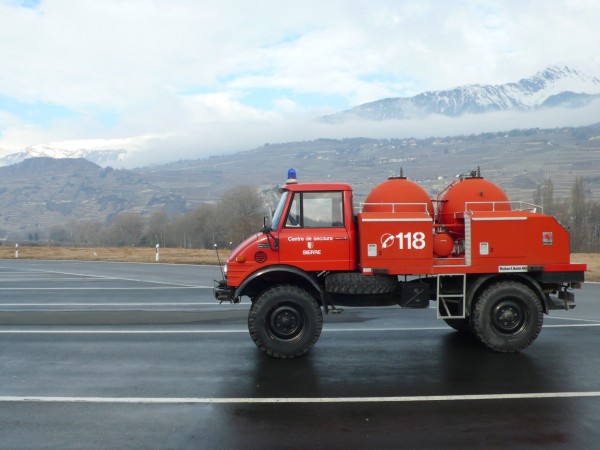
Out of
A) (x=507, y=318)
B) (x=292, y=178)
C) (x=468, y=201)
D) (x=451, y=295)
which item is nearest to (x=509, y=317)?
(x=507, y=318)

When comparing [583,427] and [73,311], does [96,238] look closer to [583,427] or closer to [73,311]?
[73,311]

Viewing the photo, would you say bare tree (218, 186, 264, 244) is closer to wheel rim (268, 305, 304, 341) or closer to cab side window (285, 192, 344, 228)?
Answer: cab side window (285, 192, 344, 228)

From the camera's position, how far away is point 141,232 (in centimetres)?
10350

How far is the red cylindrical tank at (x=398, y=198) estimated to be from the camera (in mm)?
9398

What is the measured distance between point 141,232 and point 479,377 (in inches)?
3949

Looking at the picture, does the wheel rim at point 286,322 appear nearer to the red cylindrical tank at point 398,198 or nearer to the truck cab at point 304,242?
the truck cab at point 304,242

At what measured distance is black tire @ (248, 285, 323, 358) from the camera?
8.72 m

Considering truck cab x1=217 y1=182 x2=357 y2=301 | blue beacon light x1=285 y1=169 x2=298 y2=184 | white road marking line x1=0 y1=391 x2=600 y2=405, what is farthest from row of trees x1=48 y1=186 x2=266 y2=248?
white road marking line x1=0 y1=391 x2=600 y2=405

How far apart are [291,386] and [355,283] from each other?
2.17 meters

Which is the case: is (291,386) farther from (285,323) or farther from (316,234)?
(316,234)

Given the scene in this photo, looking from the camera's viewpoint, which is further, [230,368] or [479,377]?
[230,368]

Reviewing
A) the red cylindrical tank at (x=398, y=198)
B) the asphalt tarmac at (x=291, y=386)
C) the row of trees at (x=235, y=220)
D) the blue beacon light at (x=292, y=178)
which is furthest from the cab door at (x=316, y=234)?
the row of trees at (x=235, y=220)

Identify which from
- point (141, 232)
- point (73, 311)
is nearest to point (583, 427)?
point (73, 311)

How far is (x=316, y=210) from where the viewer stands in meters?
9.12
